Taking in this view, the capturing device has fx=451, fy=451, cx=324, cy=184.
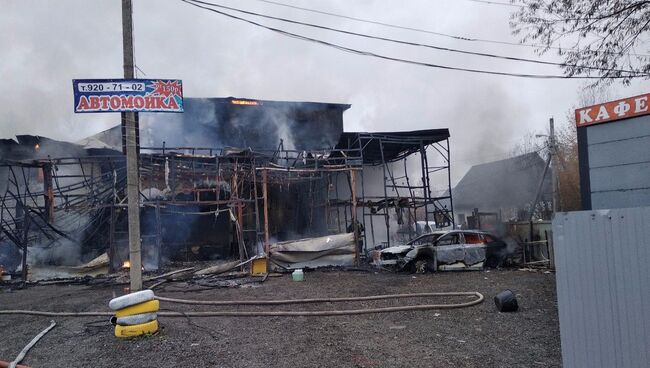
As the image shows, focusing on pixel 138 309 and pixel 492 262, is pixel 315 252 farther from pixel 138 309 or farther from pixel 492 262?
pixel 138 309

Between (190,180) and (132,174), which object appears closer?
(132,174)

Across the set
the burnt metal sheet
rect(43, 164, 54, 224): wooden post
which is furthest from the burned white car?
rect(43, 164, 54, 224): wooden post

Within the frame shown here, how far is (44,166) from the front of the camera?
13.6 m

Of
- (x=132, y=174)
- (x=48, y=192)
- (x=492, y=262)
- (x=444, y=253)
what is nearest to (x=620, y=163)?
(x=132, y=174)

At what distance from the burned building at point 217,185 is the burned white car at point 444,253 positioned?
53.2 inches

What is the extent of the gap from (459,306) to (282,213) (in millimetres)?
12231

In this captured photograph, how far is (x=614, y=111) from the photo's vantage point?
522 cm

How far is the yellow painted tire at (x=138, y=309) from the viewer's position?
6.24m

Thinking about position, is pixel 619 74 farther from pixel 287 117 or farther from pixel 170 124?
pixel 170 124

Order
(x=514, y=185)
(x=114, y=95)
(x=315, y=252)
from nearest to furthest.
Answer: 1. (x=114, y=95)
2. (x=315, y=252)
3. (x=514, y=185)

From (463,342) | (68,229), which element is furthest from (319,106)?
(463,342)

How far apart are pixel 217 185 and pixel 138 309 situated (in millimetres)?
7819

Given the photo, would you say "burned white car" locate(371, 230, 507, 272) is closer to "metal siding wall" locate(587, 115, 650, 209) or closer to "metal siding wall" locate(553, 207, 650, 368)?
"metal siding wall" locate(587, 115, 650, 209)

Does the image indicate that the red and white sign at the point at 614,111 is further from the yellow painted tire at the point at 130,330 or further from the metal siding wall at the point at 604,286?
the yellow painted tire at the point at 130,330
